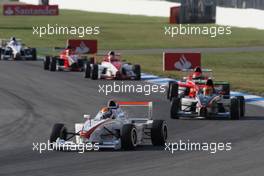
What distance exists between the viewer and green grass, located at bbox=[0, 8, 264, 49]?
62.1 metres

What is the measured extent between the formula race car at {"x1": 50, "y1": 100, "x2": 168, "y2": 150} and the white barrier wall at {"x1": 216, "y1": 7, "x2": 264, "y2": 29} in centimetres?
5313

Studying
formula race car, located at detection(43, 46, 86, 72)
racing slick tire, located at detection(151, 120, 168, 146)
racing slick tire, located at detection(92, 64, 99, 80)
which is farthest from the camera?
formula race car, located at detection(43, 46, 86, 72)

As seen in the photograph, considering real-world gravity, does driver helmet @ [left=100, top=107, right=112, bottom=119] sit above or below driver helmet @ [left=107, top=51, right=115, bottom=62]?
below

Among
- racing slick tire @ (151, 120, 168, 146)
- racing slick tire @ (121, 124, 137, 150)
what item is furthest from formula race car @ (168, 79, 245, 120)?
racing slick tire @ (121, 124, 137, 150)

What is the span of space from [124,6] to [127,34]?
31872 mm

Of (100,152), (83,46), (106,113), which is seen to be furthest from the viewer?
(83,46)

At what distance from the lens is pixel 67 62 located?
4084cm

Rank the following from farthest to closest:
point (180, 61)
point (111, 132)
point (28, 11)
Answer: point (28, 11)
point (180, 61)
point (111, 132)

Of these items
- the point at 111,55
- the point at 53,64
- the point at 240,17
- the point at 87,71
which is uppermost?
the point at 240,17

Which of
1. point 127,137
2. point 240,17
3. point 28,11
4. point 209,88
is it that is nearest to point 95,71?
point 209,88

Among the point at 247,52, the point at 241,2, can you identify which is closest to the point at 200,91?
the point at 247,52

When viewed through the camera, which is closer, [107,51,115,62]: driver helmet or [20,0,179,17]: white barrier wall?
[107,51,115,62]: driver helmet

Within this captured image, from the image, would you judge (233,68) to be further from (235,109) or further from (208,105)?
(235,109)

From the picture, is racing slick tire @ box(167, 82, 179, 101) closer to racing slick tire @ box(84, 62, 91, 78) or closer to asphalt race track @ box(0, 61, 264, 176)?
asphalt race track @ box(0, 61, 264, 176)
